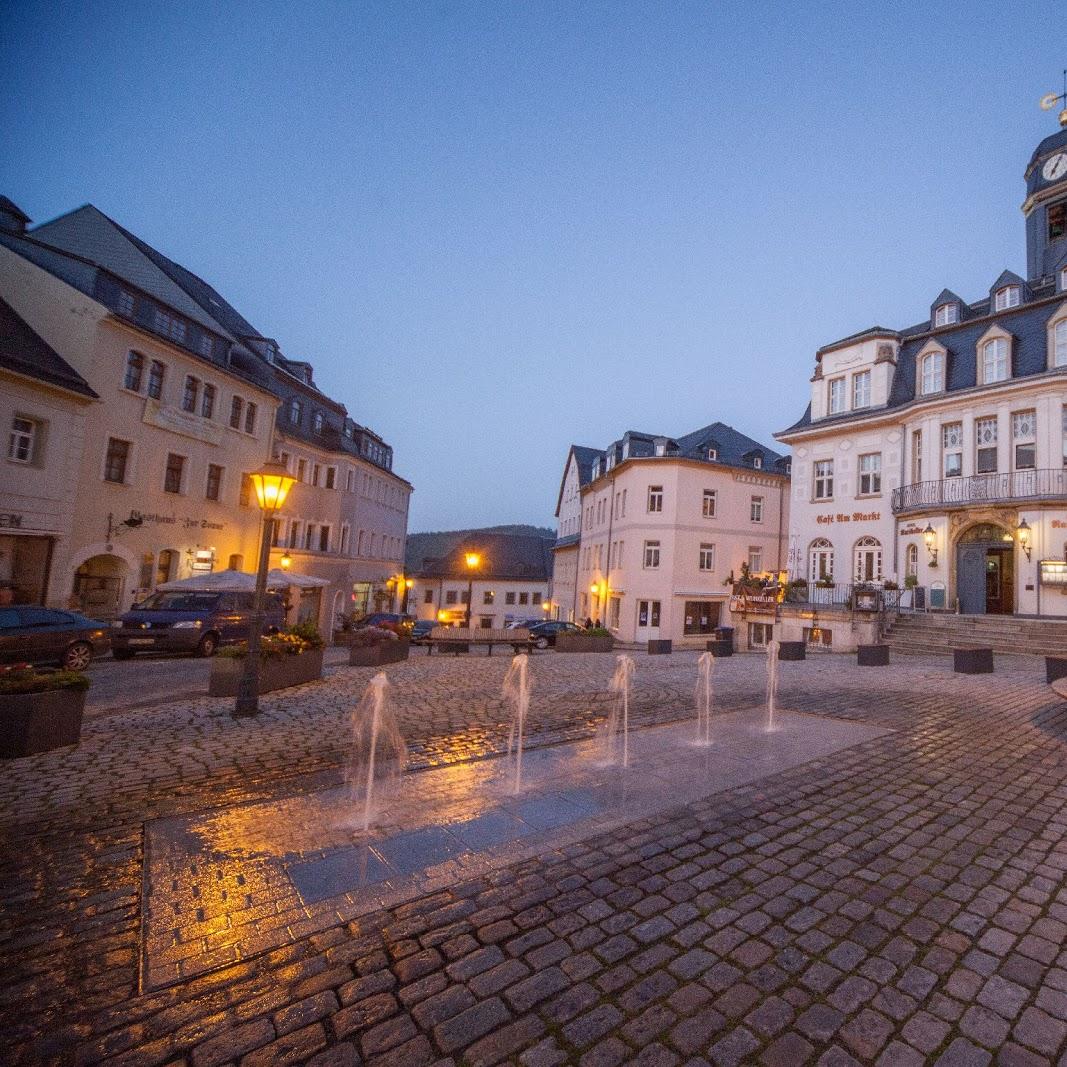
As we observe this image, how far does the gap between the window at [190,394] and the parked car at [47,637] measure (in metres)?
11.9

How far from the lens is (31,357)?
58.4 feet

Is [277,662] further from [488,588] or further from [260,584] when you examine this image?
[488,588]

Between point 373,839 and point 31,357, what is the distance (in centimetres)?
2128

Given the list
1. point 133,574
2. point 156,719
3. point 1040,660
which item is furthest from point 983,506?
point 133,574

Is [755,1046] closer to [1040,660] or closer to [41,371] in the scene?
[1040,660]

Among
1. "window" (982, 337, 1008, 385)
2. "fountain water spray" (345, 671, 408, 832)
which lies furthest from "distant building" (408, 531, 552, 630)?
"fountain water spray" (345, 671, 408, 832)

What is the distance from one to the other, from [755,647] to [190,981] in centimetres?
2942

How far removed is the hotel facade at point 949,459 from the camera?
21234 mm

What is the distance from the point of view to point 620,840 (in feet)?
15.3

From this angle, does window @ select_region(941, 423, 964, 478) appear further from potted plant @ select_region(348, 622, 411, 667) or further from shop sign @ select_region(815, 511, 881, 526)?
potted plant @ select_region(348, 622, 411, 667)

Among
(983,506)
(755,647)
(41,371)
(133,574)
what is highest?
(41,371)

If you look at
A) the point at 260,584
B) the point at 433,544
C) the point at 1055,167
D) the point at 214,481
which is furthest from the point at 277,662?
the point at 433,544

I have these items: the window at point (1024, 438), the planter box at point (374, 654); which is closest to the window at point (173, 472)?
the planter box at point (374, 654)

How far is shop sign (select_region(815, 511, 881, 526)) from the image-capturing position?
2650 centimetres
